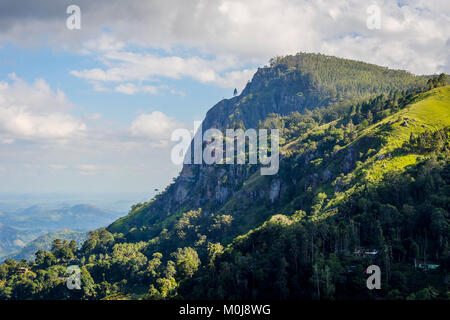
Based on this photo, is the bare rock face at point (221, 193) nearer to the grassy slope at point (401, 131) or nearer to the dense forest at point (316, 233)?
the dense forest at point (316, 233)

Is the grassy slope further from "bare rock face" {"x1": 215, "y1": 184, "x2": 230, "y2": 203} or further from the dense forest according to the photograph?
"bare rock face" {"x1": 215, "y1": 184, "x2": 230, "y2": 203}

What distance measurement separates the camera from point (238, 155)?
18275 centimetres

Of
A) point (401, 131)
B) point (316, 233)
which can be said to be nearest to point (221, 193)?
point (401, 131)

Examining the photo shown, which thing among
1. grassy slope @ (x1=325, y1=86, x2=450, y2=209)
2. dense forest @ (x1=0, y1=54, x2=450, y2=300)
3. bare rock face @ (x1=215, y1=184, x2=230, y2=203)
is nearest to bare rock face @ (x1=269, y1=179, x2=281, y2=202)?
dense forest @ (x1=0, y1=54, x2=450, y2=300)

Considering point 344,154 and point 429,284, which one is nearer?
point 429,284

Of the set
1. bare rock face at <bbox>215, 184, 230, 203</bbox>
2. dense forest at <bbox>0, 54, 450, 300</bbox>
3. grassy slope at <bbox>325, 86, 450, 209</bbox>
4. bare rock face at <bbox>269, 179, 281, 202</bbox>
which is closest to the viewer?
dense forest at <bbox>0, 54, 450, 300</bbox>

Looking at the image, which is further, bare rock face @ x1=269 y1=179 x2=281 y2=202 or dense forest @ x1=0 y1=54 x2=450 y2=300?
bare rock face @ x1=269 y1=179 x2=281 y2=202

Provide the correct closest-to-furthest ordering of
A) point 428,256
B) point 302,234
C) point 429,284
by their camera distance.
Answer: point 429,284 → point 428,256 → point 302,234

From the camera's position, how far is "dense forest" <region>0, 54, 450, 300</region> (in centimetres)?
6181

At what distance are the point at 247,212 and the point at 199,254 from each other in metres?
24.5

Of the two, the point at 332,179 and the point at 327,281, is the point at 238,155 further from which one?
the point at 327,281

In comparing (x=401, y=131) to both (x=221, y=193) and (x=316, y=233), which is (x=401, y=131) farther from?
(x=221, y=193)

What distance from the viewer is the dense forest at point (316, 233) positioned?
61812 mm
